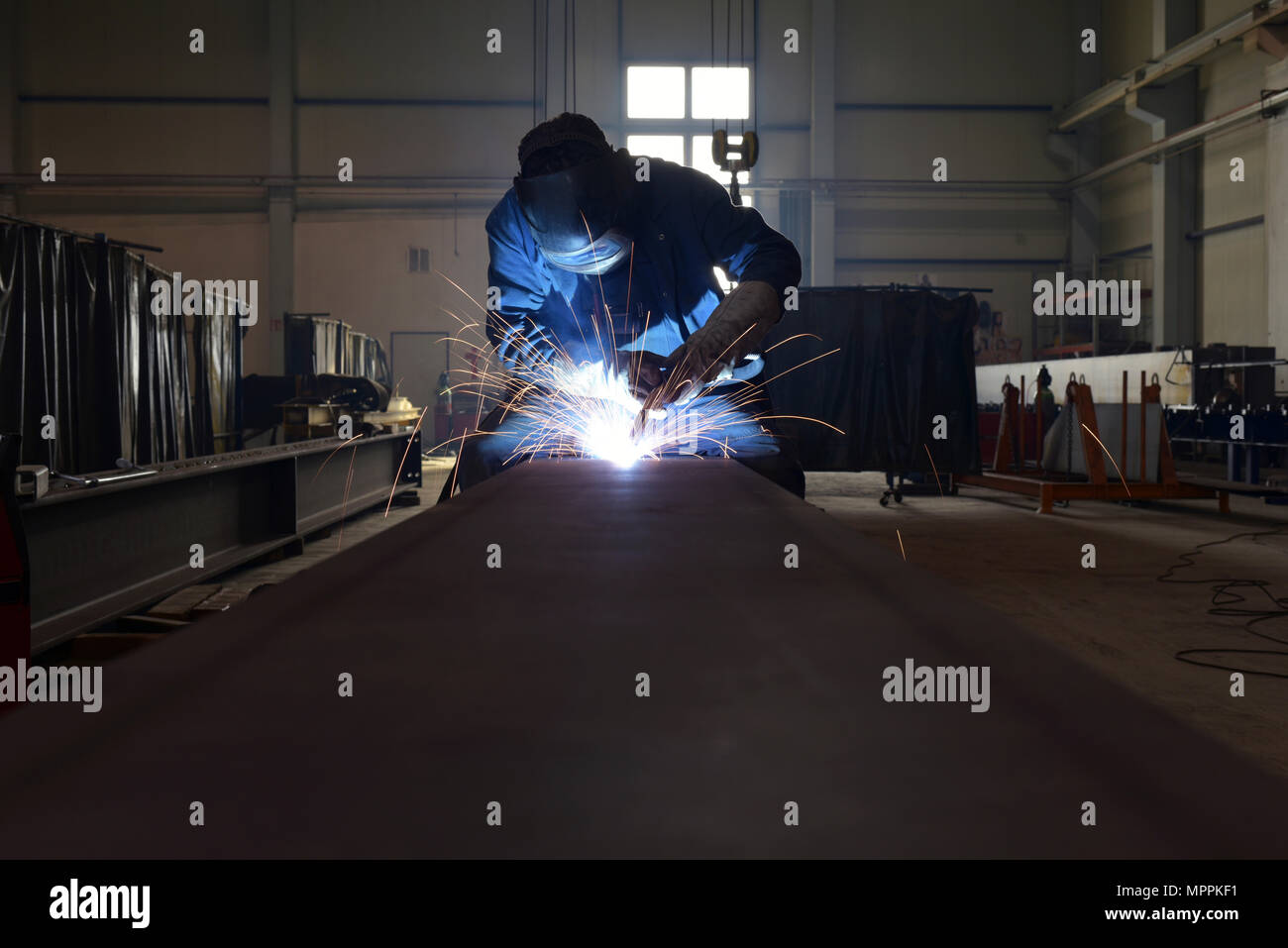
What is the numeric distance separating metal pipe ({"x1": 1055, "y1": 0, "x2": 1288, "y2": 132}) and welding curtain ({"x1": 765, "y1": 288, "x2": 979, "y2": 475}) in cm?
459

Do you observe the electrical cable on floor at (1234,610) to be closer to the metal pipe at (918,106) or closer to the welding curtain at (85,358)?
the welding curtain at (85,358)

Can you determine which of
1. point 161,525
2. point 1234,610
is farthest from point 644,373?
point 1234,610

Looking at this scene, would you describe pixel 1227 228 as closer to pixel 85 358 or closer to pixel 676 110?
pixel 676 110

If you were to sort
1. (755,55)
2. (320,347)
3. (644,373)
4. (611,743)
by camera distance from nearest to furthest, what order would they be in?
(611,743)
(644,373)
(320,347)
(755,55)

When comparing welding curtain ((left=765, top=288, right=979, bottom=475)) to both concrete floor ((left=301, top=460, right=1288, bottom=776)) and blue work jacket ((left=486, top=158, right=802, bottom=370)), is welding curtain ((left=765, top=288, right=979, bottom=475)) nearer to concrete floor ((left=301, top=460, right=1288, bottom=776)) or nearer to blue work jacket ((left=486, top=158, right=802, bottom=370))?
concrete floor ((left=301, top=460, right=1288, bottom=776))

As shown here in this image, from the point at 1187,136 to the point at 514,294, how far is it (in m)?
10.2

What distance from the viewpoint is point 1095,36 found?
12445 millimetres

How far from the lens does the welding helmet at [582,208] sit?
2.38m

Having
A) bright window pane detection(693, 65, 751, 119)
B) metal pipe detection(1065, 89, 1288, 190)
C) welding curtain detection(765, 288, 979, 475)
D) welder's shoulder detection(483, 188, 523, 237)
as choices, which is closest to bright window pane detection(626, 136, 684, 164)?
bright window pane detection(693, 65, 751, 119)

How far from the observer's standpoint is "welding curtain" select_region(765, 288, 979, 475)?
715 cm

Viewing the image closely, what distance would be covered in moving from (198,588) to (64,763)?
106 inches

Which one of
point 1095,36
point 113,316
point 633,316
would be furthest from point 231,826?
point 1095,36

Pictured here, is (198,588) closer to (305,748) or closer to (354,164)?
(305,748)

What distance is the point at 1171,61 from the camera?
9.94 m
